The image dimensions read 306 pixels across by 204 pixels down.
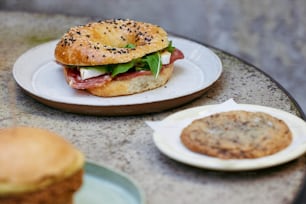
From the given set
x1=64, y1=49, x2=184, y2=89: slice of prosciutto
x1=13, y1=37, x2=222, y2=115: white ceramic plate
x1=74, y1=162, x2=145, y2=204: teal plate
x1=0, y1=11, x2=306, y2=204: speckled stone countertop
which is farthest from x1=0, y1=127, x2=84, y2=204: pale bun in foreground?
x1=64, y1=49, x2=184, y2=89: slice of prosciutto

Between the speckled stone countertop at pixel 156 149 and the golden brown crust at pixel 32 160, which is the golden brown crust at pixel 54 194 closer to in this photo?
the golden brown crust at pixel 32 160

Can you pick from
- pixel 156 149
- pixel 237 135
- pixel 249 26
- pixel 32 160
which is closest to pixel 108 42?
pixel 156 149

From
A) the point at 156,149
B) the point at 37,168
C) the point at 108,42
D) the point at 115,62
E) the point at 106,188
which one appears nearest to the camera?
the point at 37,168

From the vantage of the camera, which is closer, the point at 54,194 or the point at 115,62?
the point at 54,194

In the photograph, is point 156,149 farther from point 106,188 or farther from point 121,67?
point 121,67

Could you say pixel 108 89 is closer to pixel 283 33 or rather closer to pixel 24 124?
pixel 24 124

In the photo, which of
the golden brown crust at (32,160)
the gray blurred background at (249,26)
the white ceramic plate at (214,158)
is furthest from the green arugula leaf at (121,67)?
the gray blurred background at (249,26)
